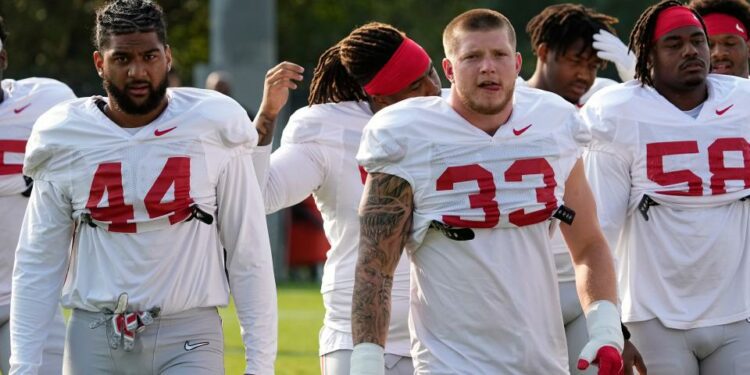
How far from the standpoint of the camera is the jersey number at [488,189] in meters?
4.72

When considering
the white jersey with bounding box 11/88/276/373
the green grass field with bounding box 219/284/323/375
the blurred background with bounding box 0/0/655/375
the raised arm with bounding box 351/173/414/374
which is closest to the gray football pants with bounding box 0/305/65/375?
the white jersey with bounding box 11/88/276/373

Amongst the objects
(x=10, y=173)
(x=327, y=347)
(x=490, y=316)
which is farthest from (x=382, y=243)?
(x=10, y=173)

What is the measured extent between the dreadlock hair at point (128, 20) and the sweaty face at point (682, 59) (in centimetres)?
185

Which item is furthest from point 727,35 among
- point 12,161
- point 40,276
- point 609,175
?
point 40,276

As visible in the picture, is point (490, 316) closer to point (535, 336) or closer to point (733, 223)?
point (535, 336)

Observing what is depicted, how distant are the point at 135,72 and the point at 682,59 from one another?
2026 mm

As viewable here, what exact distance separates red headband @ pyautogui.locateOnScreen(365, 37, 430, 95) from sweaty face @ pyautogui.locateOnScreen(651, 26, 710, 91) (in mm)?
873

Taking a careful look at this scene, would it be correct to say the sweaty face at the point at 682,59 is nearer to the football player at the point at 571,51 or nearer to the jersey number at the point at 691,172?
the jersey number at the point at 691,172

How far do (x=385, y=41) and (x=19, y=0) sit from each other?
23.6 meters

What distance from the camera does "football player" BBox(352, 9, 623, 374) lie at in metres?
4.71

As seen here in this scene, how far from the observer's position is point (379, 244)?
473 cm

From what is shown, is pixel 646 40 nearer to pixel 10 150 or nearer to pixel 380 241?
pixel 380 241

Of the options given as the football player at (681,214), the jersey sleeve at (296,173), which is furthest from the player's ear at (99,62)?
the football player at (681,214)

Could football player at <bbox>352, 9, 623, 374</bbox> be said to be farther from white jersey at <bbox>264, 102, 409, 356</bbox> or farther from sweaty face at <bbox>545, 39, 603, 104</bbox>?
sweaty face at <bbox>545, 39, 603, 104</bbox>
